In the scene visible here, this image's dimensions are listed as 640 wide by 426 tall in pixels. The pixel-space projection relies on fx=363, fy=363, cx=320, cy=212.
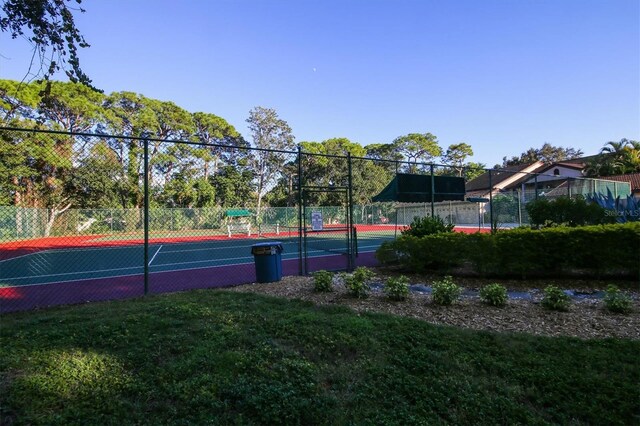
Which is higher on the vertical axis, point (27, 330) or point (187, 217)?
point (187, 217)

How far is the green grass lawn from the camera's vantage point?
2.65 metres

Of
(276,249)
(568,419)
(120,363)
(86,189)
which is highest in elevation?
(86,189)

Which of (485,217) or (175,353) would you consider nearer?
(175,353)

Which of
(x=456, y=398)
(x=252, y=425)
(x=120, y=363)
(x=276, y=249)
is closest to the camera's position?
(x=252, y=425)

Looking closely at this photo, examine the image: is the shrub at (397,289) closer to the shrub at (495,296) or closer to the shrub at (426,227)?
the shrub at (495,296)

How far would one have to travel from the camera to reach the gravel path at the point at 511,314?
14.7 feet

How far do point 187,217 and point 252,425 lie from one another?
20.1 metres

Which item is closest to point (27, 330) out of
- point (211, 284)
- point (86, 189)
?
point (211, 284)

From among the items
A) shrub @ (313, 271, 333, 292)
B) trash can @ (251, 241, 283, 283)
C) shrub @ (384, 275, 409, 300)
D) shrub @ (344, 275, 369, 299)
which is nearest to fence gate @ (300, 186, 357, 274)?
trash can @ (251, 241, 283, 283)

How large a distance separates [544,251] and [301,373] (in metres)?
6.44

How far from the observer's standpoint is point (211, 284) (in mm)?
8242

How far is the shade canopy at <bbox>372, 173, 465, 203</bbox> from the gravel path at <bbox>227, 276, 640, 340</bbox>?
447cm

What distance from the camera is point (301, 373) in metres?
3.21

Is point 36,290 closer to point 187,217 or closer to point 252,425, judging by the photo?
point 252,425
